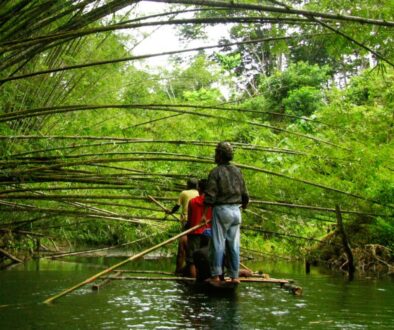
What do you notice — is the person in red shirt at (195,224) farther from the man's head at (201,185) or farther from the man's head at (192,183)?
the man's head at (192,183)

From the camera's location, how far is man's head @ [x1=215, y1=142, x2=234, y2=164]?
21.3 feet

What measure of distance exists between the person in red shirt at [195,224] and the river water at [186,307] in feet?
1.13

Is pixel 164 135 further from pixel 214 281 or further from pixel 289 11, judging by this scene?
pixel 289 11

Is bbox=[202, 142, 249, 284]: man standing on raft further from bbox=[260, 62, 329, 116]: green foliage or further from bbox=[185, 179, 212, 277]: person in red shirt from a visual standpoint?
bbox=[260, 62, 329, 116]: green foliage

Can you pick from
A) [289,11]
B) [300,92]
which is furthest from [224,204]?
[300,92]

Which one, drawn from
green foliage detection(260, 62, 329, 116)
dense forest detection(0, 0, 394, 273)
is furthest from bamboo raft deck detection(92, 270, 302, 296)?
green foliage detection(260, 62, 329, 116)

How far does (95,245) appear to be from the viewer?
734 inches

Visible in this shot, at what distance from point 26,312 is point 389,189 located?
20.5ft

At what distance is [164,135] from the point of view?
8.20 metres

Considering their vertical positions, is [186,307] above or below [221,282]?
below

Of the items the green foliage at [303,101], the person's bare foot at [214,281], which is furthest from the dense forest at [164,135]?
the green foliage at [303,101]

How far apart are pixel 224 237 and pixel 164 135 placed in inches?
81.2

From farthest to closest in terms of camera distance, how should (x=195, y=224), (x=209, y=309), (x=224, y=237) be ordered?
(x=195, y=224), (x=224, y=237), (x=209, y=309)

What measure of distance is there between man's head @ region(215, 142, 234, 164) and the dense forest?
15.8 inches
